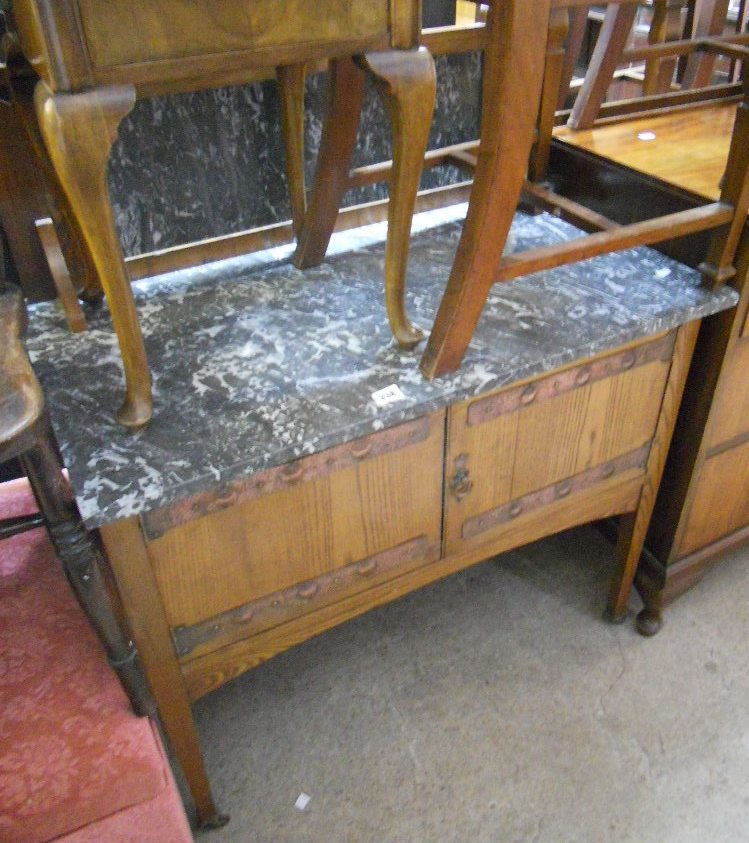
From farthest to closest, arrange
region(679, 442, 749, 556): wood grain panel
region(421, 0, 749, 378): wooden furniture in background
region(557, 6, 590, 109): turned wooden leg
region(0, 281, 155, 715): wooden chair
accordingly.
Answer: region(557, 6, 590, 109): turned wooden leg → region(679, 442, 749, 556): wood grain panel → region(421, 0, 749, 378): wooden furniture in background → region(0, 281, 155, 715): wooden chair

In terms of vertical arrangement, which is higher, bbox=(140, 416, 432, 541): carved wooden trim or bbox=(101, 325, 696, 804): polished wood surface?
bbox=(140, 416, 432, 541): carved wooden trim

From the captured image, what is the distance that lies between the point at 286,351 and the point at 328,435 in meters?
0.19

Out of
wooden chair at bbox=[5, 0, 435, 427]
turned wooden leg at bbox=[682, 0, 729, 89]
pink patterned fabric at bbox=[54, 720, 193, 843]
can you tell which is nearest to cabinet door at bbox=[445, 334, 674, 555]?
wooden chair at bbox=[5, 0, 435, 427]

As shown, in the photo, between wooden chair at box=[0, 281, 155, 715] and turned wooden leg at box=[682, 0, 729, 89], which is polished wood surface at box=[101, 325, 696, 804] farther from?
turned wooden leg at box=[682, 0, 729, 89]

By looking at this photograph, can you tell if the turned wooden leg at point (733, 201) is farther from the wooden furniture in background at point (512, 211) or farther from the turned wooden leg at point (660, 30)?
the turned wooden leg at point (660, 30)

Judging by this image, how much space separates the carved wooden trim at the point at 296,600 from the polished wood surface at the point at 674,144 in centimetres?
73

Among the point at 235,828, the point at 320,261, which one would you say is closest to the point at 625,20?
the point at 320,261

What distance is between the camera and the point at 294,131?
1.19 metres

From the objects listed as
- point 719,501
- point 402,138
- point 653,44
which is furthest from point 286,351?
point 653,44

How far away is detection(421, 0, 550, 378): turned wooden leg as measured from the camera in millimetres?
792

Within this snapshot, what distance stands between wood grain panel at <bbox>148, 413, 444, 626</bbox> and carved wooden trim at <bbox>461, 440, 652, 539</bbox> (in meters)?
0.11

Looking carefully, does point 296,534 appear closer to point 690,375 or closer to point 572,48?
point 690,375

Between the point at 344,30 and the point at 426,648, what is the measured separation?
1127 mm

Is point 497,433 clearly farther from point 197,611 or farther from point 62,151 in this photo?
point 62,151
